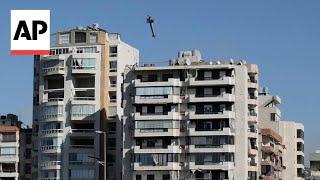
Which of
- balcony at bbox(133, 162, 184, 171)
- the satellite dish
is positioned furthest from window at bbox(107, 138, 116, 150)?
the satellite dish

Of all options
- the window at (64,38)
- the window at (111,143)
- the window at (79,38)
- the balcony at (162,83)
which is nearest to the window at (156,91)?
the balcony at (162,83)

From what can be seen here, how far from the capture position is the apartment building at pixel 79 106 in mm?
110312

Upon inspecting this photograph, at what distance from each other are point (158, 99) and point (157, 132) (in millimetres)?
4147

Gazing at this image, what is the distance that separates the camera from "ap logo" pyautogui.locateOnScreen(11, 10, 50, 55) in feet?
60.7

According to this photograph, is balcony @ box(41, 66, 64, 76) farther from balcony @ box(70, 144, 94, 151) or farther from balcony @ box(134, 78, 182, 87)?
balcony @ box(134, 78, 182, 87)

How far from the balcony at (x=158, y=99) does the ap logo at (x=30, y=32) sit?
268 feet

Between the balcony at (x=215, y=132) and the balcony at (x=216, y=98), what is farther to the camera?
the balcony at (x=216, y=98)

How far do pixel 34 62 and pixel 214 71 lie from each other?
34813 millimetres

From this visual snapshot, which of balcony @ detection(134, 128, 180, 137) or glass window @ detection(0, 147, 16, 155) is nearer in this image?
balcony @ detection(134, 128, 180, 137)

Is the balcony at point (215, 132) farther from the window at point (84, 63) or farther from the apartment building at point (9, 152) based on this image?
the apartment building at point (9, 152)

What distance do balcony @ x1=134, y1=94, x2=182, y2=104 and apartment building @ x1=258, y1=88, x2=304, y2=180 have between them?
15.2 metres

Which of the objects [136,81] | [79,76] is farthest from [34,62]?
[136,81]

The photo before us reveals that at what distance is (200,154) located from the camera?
98.6 meters

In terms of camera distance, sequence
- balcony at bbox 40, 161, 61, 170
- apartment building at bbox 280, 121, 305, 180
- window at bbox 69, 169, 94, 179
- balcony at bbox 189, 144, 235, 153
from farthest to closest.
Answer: apartment building at bbox 280, 121, 305, 180
balcony at bbox 40, 161, 61, 170
window at bbox 69, 169, 94, 179
balcony at bbox 189, 144, 235, 153
